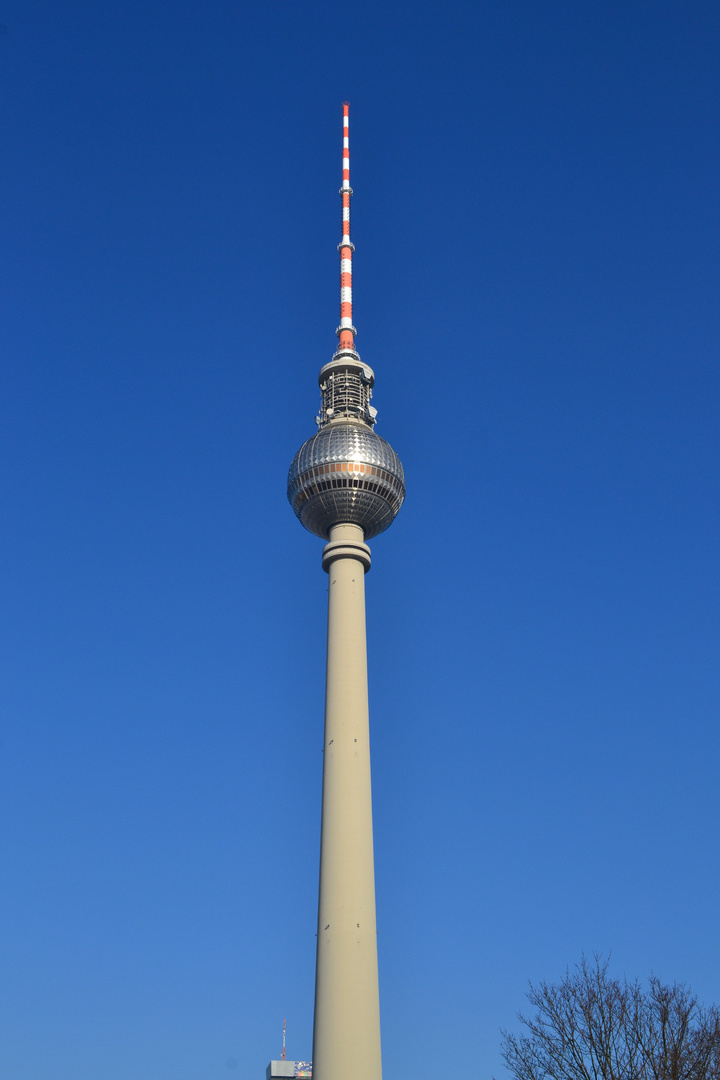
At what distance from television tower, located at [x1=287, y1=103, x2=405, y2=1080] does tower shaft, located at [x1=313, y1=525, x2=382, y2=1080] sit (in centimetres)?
6

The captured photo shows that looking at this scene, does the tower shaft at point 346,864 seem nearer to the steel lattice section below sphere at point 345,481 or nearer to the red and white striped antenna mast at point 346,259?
the steel lattice section below sphere at point 345,481

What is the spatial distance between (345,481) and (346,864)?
28178mm

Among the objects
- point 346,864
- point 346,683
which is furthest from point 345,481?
point 346,864

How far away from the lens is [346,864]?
62.1m

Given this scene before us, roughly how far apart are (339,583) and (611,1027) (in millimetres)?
35355

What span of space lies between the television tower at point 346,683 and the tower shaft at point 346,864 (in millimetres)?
63

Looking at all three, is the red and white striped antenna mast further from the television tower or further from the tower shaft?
the tower shaft

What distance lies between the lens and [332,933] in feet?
197

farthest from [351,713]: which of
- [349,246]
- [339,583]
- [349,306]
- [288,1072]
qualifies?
[288,1072]

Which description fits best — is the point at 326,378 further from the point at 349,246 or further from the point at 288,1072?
the point at 288,1072

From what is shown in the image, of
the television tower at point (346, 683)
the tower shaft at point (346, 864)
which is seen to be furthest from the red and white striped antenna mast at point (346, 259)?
the tower shaft at point (346, 864)

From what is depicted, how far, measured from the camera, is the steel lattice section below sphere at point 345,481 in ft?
252

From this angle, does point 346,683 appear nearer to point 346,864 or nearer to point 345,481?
point 346,864

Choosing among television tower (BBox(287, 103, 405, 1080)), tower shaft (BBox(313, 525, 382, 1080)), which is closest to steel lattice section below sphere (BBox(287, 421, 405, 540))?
television tower (BBox(287, 103, 405, 1080))
